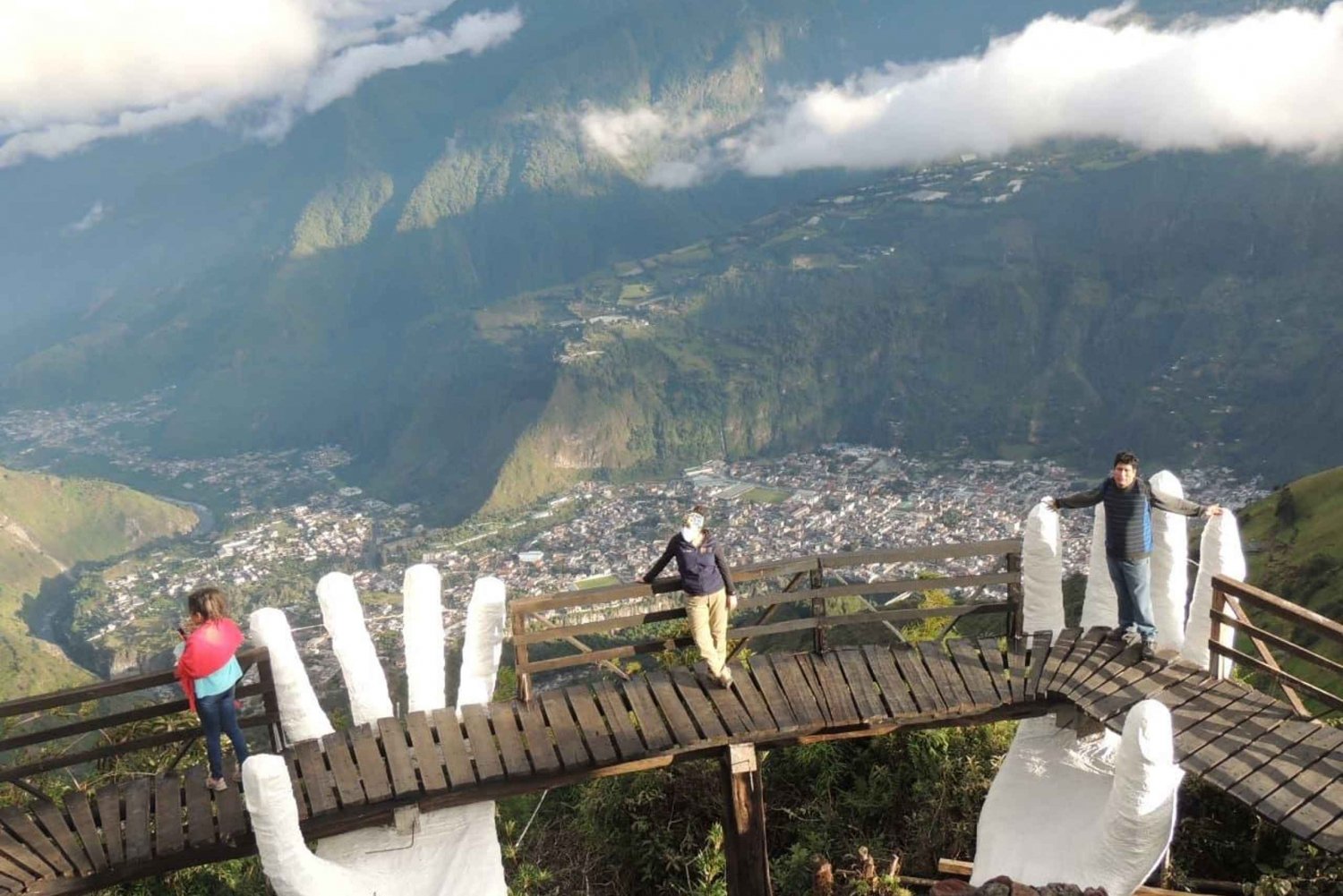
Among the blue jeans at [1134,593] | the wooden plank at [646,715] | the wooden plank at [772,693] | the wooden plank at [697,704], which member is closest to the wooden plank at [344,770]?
the wooden plank at [646,715]

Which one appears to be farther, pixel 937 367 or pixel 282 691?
pixel 937 367

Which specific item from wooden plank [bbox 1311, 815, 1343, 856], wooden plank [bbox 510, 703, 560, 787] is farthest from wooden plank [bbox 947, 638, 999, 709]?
wooden plank [bbox 510, 703, 560, 787]

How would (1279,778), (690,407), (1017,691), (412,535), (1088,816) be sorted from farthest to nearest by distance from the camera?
(690,407) → (412,535) → (1017,691) → (1088,816) → (1279,778)

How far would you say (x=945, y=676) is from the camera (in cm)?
1005

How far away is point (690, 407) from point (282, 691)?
Result: 539ft

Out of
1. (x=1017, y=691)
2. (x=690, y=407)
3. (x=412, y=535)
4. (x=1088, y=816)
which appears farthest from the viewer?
(x=690, y=407)

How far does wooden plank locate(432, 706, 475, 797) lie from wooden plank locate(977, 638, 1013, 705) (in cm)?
563

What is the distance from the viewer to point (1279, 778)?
7539 millimetres

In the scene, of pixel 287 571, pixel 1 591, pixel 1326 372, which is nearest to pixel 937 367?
pixel 1326 372

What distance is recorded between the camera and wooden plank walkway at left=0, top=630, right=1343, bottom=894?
8086 millimetres

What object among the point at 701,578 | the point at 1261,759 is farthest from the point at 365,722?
→ the point at 1261,759

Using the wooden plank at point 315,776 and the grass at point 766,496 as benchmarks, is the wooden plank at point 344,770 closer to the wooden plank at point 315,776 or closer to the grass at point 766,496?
the wooden plank at point 315,776

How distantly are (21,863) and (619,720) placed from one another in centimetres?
564

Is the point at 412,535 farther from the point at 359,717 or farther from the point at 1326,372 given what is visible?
the point at 1326,372
